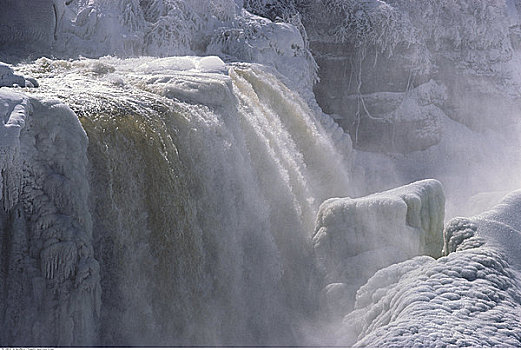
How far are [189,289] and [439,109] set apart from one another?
1003 centimetres

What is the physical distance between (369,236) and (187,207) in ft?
5.74

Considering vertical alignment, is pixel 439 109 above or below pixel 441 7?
below

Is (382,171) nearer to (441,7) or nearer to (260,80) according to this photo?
(441,7)

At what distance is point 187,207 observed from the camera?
4.76 meters

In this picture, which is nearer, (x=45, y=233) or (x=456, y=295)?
(x=456, y=295)

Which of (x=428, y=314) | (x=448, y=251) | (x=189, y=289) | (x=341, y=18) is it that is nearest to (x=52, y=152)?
(x=189, y=289)

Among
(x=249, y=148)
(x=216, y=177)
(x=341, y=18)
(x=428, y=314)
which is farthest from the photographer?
(x=341, y=18)

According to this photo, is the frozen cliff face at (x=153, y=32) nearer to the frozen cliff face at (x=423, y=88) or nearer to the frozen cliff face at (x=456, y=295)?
the frozen cliff face at (x=423, y=88)

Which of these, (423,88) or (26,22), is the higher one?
(26,22)

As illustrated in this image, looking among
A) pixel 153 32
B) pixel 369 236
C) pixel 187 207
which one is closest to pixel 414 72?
pixel 153 32

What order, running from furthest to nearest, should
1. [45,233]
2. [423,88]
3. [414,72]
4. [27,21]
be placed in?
[423,88] < [414,72] < [27,21] < [45,233]

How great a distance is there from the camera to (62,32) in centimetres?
707

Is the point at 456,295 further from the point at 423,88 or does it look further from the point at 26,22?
the point at 423,88

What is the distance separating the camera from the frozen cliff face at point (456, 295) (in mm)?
2883
